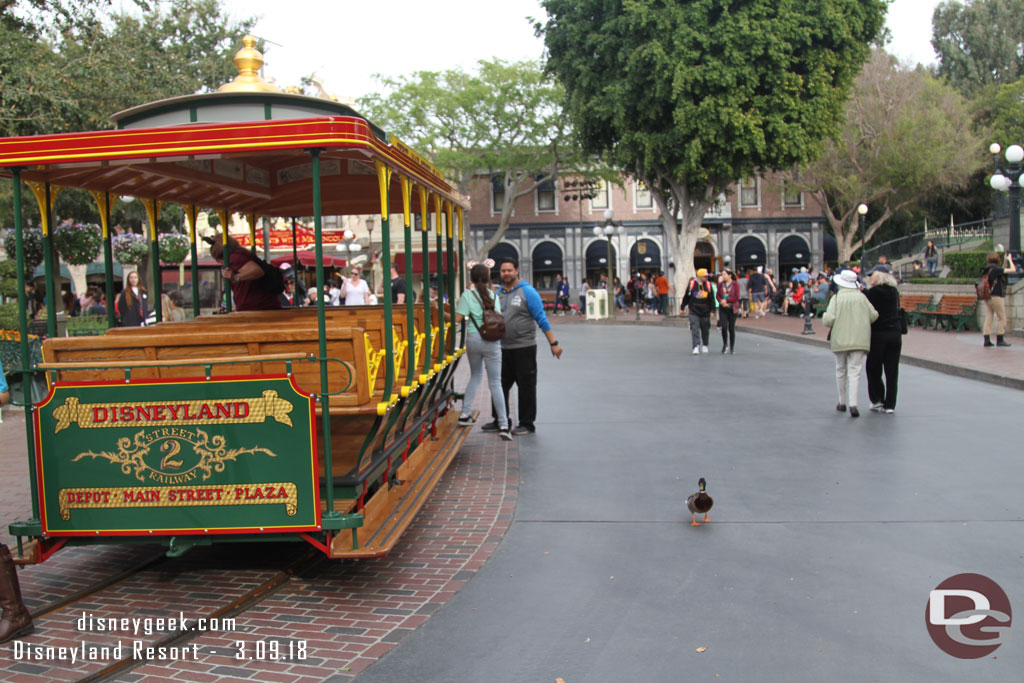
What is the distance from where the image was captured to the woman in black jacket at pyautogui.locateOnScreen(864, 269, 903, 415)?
1022 cm

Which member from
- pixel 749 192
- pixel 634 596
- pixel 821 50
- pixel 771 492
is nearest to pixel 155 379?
pixel 634 596

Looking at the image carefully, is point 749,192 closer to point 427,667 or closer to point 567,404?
point 567,404

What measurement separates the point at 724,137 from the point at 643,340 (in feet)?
30.3

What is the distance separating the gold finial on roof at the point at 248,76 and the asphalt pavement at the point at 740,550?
3442mm

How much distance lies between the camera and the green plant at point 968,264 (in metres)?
Answer: 23.8

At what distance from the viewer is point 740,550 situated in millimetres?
5645

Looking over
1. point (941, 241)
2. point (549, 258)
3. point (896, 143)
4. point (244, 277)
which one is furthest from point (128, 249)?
point (896, 143)

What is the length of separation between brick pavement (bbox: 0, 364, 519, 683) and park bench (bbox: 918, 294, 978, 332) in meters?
17.7

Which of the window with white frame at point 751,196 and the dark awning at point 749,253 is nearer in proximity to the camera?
the dark awning at point 749,253

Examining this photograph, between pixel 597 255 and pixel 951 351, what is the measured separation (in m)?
36.2

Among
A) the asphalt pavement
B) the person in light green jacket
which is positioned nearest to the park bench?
the asphalt pavement

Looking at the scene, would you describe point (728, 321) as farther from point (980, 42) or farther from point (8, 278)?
point (980, 42)

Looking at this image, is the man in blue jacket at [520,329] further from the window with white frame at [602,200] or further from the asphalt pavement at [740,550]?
the window with white frame at [602,200]

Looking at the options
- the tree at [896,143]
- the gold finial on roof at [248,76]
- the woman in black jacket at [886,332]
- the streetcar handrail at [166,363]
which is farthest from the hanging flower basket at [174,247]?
the tree at [896,143]
